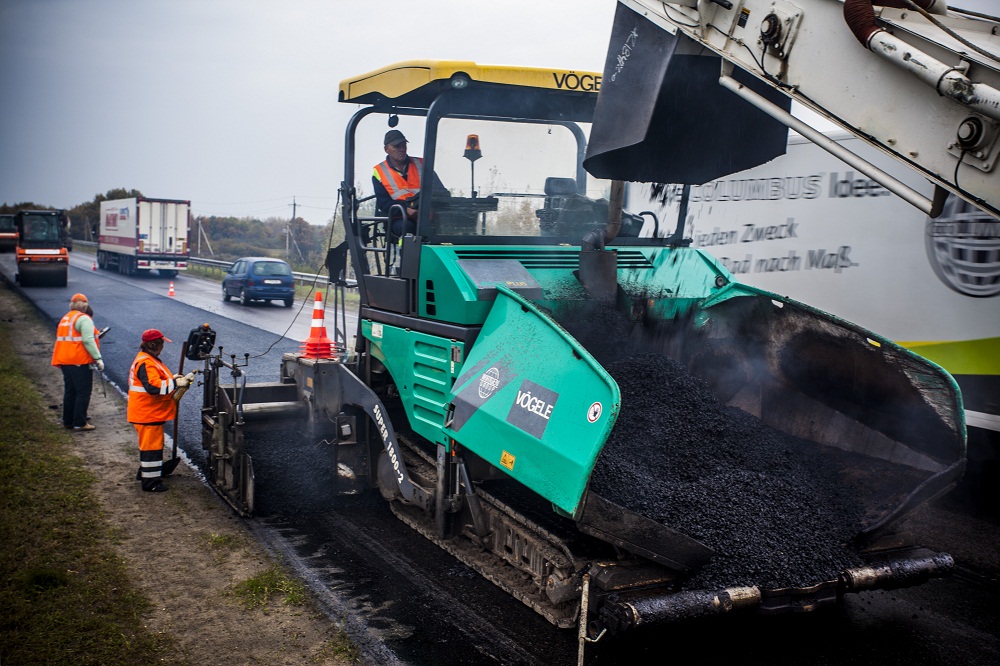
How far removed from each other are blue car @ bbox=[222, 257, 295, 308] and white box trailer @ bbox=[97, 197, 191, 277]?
1076cm

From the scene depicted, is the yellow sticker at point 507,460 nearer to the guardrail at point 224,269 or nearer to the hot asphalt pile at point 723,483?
the hot asphalt pile at point 723,483

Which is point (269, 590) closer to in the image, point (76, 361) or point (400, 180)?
point (400, 180)

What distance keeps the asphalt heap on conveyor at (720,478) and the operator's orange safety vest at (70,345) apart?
565 centimetres

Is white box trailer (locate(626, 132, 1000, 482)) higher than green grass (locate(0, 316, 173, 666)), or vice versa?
white box trailer (locate(626, 132, 1000, 482))

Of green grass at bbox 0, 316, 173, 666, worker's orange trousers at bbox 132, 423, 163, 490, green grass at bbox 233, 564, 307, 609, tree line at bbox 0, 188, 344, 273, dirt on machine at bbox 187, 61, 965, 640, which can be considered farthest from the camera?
tree line at bbox 0, 188, 344, 273

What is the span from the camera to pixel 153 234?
103 feet

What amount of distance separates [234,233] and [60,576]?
51.4 m

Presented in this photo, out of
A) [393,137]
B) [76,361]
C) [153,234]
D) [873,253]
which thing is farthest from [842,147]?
[153,234]

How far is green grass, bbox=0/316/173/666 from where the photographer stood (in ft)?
13.1

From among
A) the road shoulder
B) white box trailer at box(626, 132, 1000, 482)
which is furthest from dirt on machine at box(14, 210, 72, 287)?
white box trailer at box(626, 132, 1000, 482)

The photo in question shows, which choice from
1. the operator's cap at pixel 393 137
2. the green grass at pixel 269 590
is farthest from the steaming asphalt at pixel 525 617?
the operator's cap at pixel 393 137

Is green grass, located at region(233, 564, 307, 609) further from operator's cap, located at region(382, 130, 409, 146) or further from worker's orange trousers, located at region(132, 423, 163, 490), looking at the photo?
operator's cap, located at region(382, 130, 409, 146)

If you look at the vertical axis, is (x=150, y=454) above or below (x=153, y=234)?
below

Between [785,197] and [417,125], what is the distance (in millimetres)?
4435
